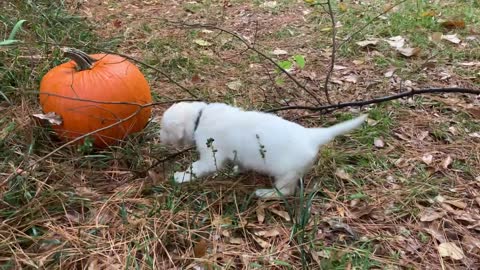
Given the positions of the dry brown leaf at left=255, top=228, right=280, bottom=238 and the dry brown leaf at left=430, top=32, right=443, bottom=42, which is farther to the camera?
the dry brown leaf at left=430, top=32, right=443, bottom=42

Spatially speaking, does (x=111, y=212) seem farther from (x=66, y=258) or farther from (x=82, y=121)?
(x=82, y=121)

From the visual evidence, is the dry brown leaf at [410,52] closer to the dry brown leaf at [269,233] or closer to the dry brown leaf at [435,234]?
the dry brown leaf at [435,234]

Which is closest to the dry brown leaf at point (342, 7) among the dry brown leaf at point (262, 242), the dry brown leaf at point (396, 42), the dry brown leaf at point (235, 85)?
the dry brown leaf at point (396, 42)

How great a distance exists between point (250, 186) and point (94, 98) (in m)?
0.99

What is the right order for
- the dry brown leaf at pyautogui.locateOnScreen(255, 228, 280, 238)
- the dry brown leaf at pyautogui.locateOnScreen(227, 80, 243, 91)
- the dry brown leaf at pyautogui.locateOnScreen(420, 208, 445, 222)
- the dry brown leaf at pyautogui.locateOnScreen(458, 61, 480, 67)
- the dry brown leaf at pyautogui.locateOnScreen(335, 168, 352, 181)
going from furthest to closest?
the dry brown leaf at pyautogui.locateOnScreen(458, 61, 480, 67) → the dry brown leaf at pyautogui.locateOnScreen(227, 80, 243, 91) → the dry brown leaf at pyautogui.locateOnScreen(335, 168, 352, 181) → the dry brown leaf at pyautogui.locateOnScreen(420, 208, 445, 222) → the dry brown leaf at pyautogui.locateOnScreen(255, 228, 280, 238)

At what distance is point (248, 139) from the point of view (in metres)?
2.38

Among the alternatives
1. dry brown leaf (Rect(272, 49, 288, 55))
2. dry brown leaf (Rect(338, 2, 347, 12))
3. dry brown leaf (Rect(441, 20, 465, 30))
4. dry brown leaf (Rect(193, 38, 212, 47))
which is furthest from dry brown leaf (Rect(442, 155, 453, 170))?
dry brown leaf (Rect(338, 2, 347, 12))

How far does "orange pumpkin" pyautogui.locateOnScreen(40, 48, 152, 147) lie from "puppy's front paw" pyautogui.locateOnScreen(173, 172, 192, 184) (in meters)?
0.43

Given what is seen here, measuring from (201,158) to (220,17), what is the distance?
3.25 meters

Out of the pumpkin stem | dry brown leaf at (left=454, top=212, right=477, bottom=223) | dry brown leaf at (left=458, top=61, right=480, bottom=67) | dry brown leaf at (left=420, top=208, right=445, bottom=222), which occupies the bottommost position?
dry brown leaf at (left=454, top=212, right=477, bottom=223)

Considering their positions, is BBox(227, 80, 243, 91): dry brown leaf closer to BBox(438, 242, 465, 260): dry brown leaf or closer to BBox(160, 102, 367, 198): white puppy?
BBox(160, 102, 367, 198): white puppy

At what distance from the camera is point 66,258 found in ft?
→ 6.56

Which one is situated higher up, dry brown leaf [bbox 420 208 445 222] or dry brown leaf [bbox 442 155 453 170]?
dry brown leaf [bbox 420 208 445 222]

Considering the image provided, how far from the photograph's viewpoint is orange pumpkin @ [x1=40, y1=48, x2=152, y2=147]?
272cm
